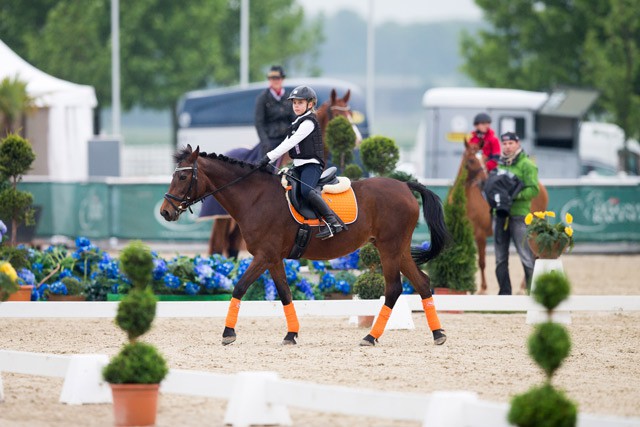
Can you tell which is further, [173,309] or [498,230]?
[498,230]

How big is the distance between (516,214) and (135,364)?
26.2 ft

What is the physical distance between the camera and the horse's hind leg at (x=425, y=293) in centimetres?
1204

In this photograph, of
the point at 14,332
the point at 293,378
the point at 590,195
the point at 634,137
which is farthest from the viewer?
the point at 634,137

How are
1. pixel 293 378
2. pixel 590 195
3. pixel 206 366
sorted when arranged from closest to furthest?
pixel 293 378 → pixel 206 366 → pixel 590 195

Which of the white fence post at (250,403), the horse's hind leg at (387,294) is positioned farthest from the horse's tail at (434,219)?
the white fence post at (250,403)

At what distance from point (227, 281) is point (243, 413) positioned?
21.3 ft

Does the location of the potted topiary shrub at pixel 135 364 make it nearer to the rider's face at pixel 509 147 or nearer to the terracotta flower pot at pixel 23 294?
the terracotta flower pot at pixel 23 294

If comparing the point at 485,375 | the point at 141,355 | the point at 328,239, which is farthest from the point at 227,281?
the point at 141,355

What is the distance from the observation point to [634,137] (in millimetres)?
35375

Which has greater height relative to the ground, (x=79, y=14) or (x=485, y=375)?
(x=79, y=14)

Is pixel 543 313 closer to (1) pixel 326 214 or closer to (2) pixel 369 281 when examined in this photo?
(2) pixel 369 281

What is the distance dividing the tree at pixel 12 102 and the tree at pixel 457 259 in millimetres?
12680

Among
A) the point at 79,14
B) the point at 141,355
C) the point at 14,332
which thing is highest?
the point at 79,14

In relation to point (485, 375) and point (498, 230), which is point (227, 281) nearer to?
point (498, 230)
